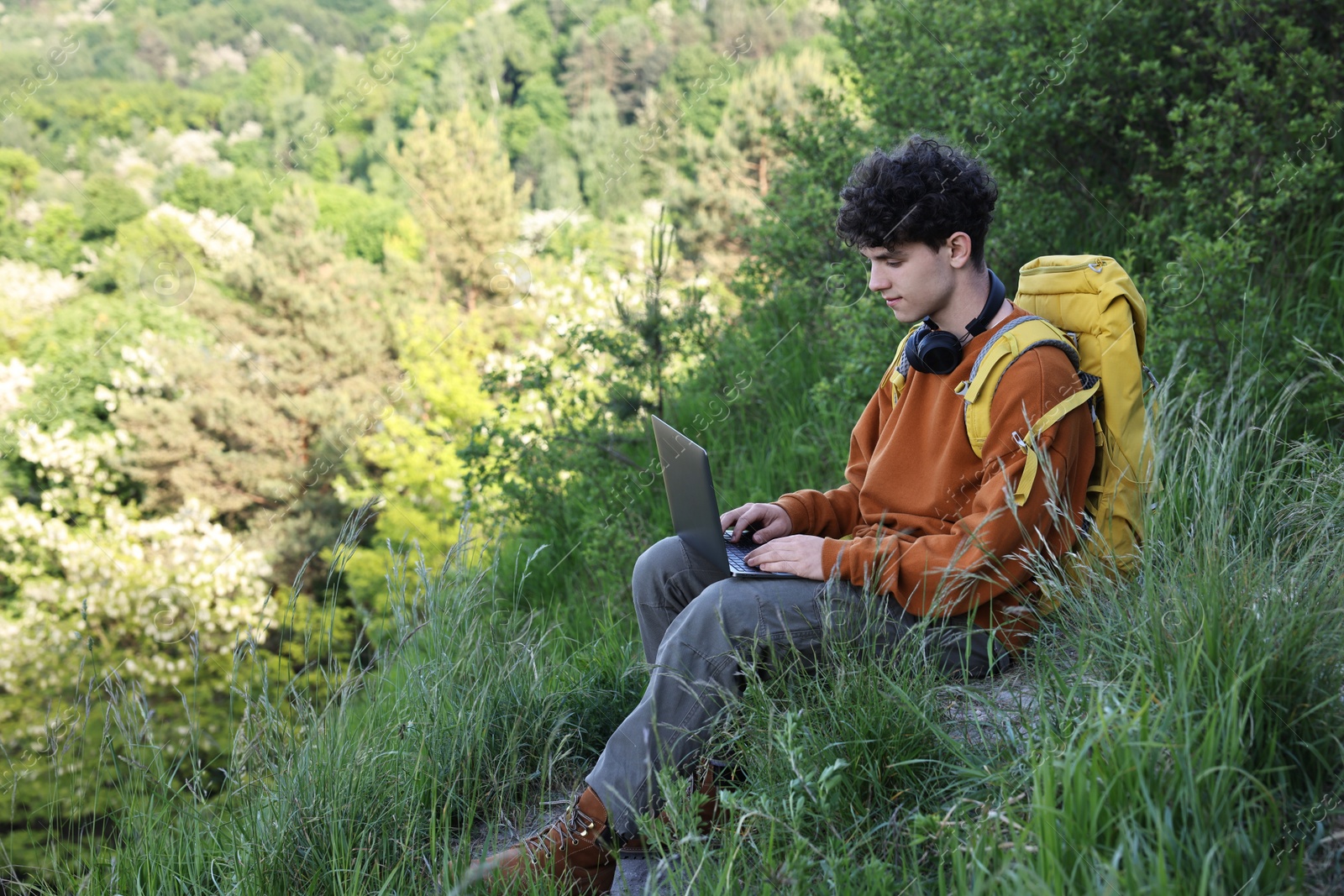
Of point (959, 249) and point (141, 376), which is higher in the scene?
point (959, 249)

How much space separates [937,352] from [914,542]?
1.52ft

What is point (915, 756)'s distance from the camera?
73.4 inches

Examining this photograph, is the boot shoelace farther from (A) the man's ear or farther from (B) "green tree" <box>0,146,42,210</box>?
(B) "green tree" <box>0,146,42,210</box>

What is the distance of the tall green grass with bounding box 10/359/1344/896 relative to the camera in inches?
53.8

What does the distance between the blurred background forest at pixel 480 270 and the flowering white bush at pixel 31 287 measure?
17 cm

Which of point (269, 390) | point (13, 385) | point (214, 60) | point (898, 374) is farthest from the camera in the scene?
point (214, 60)

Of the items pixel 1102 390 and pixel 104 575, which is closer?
pixel 1102 390

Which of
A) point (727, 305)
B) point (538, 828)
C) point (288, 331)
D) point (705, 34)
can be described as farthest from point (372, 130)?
point (538, 828)

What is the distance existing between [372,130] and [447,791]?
2267 inches

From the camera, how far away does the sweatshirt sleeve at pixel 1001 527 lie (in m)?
2.04

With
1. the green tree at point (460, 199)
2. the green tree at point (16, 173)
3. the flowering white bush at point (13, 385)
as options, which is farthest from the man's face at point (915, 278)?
the green tree at point (16, 173)

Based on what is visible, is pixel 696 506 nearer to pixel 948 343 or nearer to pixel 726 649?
pixel 726 649

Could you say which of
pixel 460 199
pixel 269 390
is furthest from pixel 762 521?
pixel 460 199

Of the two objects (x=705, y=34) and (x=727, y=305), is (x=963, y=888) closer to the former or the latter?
(x=727, y=305)
